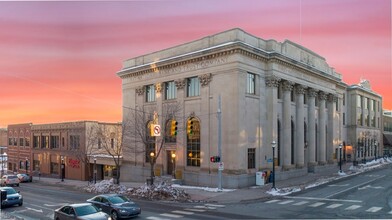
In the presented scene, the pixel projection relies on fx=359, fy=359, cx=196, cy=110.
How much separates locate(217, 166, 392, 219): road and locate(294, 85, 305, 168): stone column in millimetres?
11964

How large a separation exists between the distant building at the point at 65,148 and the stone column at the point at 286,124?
23509 mm

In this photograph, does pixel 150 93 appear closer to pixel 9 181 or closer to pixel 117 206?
pixel 9 181

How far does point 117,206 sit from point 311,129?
124ft

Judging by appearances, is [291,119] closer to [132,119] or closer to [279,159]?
[279,159]

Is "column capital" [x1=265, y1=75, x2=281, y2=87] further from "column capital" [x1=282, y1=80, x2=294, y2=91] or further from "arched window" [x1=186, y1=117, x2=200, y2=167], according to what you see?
"arched window" [x1=186, y1=117, x2=200, y2=167]

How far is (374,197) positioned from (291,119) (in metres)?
19.8

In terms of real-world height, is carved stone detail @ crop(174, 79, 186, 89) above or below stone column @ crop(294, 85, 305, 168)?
above

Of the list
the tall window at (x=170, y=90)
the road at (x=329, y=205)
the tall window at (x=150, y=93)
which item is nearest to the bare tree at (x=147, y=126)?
the tall window at (x=170, y=90)

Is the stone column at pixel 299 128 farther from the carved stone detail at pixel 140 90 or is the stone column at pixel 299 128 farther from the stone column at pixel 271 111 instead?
the carved stone detail at pixel 140 90

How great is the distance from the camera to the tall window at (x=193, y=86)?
142 feet

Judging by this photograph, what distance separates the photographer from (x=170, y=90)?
4691 cm

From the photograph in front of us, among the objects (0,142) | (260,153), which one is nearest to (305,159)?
(260,153)

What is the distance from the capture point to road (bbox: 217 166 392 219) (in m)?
23.2

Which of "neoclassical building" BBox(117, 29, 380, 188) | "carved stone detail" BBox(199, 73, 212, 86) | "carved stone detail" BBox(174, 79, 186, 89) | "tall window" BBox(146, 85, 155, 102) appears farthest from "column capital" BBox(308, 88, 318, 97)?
"tall window" BBox(146, 85, 155, 102)
